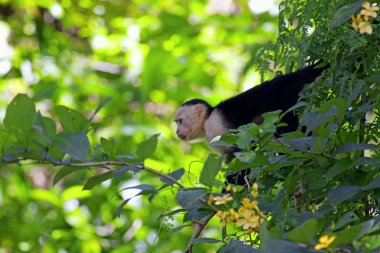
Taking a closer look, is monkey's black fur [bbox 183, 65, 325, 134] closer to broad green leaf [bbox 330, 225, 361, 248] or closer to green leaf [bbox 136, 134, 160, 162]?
green leaf [bbox 136, 134, 160, 162]

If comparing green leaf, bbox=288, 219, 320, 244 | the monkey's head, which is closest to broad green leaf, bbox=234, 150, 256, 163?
green leaf, bbox=288, 219, 320, 244

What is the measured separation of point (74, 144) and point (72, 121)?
0.17 meters

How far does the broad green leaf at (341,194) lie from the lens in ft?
5.54

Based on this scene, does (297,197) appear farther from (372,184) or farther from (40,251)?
(40,251)

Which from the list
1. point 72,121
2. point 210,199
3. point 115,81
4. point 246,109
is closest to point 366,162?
point 210,199

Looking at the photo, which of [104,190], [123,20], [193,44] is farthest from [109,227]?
[123,20]

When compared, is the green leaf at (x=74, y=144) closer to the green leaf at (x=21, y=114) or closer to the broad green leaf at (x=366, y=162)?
the green leaf at (x=21, y=114)

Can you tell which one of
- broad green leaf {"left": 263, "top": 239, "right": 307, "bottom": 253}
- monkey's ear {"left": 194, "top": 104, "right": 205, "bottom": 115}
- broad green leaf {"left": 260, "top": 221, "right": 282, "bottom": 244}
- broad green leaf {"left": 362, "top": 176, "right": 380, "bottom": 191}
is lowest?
broad green leaf {"left": 263, "top": 239, "right": 307, "bottom": 253}

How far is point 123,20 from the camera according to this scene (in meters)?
7.83

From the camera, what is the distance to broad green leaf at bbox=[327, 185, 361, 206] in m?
1.69

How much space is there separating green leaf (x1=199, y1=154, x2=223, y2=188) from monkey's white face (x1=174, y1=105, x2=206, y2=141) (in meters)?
3.12

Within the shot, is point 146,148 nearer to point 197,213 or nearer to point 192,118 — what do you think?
point 197,213

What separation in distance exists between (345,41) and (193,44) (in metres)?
4.88

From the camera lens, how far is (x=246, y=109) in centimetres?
412
